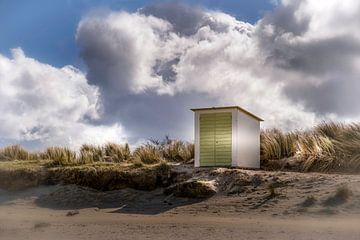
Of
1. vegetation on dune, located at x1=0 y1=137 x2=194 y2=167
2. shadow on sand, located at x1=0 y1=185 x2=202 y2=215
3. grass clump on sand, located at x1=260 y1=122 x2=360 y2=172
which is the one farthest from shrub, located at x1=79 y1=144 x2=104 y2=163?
grass clump on sand, located at x1=260 y1=122 x2=360 y2=172

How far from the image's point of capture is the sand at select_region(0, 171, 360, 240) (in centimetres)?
1077

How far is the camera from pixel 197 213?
13.5 meters

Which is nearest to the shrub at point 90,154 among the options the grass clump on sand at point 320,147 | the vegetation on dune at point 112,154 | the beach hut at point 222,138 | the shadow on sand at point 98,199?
the vegetation on dune at point 112,154

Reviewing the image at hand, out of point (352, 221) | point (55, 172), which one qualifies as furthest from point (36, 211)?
point (352, 221)

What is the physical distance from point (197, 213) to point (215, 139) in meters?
4.46

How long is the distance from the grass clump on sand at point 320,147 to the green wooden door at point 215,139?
2211 mm

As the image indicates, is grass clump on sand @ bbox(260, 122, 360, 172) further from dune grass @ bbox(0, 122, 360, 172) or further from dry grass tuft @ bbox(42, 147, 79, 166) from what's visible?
dry grass tuft @ bbox(42, 147, 79, 166)

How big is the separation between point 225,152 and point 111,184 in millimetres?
3532

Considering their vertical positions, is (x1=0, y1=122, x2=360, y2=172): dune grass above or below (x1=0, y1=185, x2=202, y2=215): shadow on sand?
above

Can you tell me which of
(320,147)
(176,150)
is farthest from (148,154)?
(320,147)

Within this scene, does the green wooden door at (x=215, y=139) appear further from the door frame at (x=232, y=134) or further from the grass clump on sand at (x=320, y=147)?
the grass clump on sand at (x=320, y=147)

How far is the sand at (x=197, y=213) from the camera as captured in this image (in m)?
10.8

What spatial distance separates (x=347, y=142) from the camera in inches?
690

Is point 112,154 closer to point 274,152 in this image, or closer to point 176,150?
point 176,150
